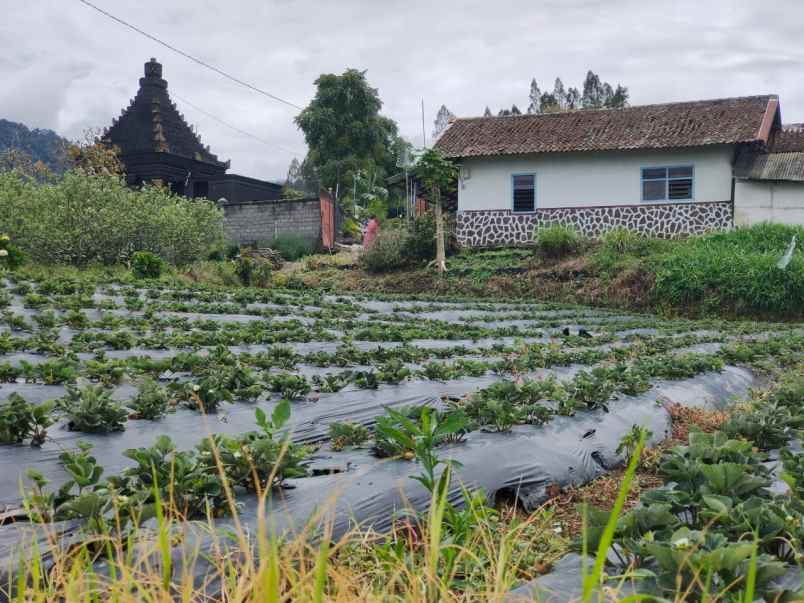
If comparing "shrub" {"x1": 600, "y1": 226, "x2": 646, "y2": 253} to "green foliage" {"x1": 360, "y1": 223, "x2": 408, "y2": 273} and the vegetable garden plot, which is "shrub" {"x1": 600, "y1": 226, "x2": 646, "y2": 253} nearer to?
"green foliage" {"x1": 360, "y1": 223, "x2": 408, "y2": 273}

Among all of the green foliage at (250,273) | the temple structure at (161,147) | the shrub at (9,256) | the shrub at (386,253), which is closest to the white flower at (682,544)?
the shrub at (9,256)

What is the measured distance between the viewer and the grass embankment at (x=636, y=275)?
1411cm

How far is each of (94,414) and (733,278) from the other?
44.0ft

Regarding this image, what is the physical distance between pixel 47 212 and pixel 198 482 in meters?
13.8

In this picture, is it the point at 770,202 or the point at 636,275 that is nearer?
the point at 636,275

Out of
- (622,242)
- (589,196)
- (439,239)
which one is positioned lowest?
(622,242)

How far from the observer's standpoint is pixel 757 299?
551 inches

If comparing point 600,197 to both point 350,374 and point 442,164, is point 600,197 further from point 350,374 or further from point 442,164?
point 350,374

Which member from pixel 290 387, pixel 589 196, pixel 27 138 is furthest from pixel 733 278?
pixel 27 138

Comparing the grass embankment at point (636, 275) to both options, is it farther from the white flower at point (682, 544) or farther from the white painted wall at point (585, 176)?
the white flower at point (682, 544)

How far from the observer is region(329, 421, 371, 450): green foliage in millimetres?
3355

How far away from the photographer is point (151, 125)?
25281mm

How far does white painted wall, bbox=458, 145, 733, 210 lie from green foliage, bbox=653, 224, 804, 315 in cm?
290

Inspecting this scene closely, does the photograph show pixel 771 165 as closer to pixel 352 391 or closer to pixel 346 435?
pixel 352 391
